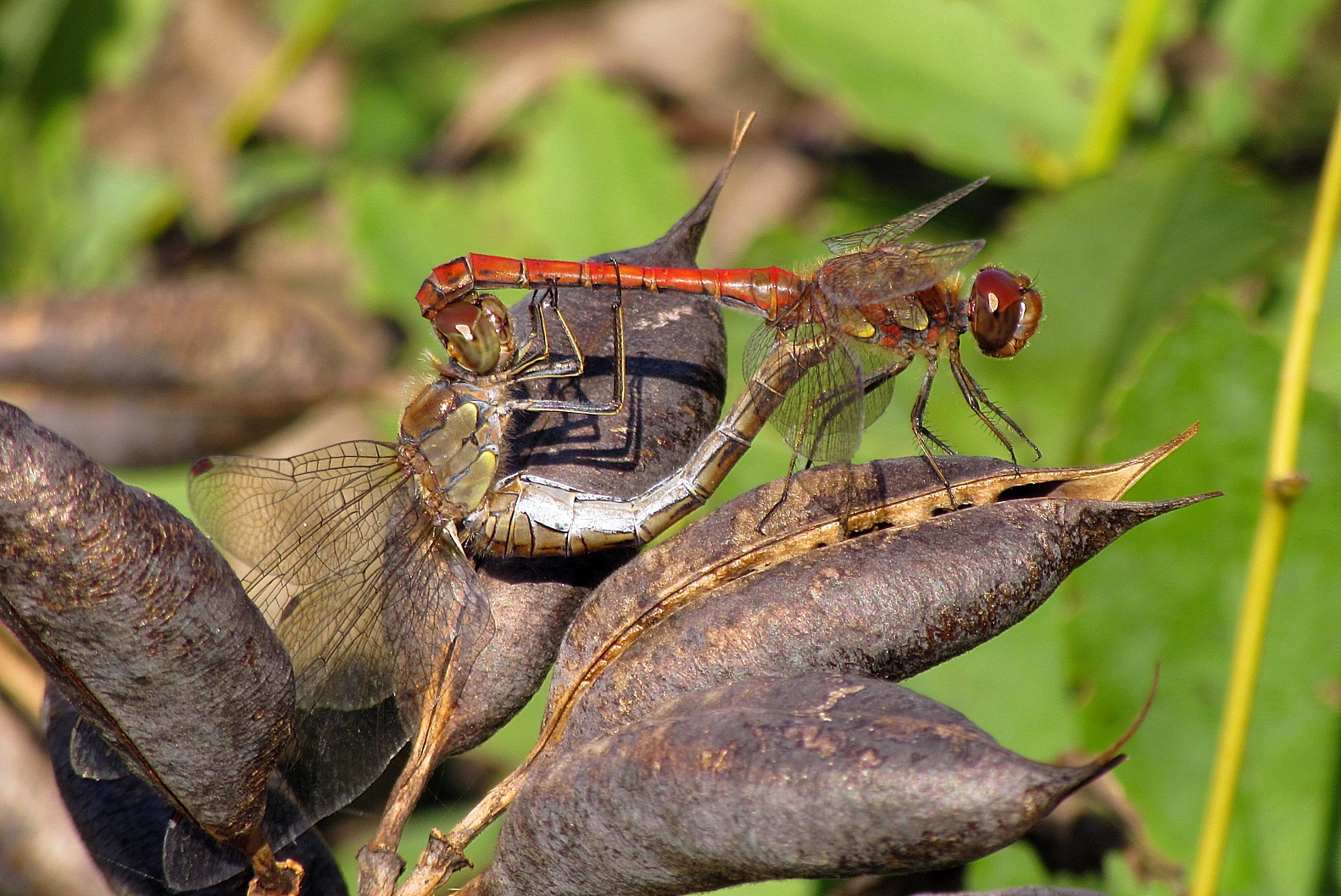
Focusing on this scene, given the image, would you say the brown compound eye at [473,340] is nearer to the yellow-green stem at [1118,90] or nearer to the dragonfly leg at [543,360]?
the dragonfly leg at [543,360]

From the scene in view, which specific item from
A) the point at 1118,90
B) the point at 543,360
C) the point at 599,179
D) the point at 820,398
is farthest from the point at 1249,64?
the point at 543,360

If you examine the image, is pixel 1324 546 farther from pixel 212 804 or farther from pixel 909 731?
pixel 212 804

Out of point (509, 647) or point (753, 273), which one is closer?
point (509, 647)

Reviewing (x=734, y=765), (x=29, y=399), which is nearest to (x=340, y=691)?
(x=734, y=765)

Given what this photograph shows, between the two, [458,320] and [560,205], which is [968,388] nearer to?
[458,320]

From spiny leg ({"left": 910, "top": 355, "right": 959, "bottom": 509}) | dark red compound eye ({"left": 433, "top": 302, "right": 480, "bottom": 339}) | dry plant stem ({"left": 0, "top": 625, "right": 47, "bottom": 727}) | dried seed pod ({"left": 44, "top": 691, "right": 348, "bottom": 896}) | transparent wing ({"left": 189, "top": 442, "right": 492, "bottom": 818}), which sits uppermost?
dark red compound eye ({"left": 433, "top": 302, "right": 480, "bottom": 339})

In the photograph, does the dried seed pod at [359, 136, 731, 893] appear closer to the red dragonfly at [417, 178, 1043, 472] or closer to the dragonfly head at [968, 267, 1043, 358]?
the red dragonfly at [417, 178, 1043, 472]

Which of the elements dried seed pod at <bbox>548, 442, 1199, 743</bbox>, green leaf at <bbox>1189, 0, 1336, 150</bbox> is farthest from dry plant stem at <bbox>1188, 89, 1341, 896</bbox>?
green leaf at <bbox>1189, 0, 1336, 150</bbox>
